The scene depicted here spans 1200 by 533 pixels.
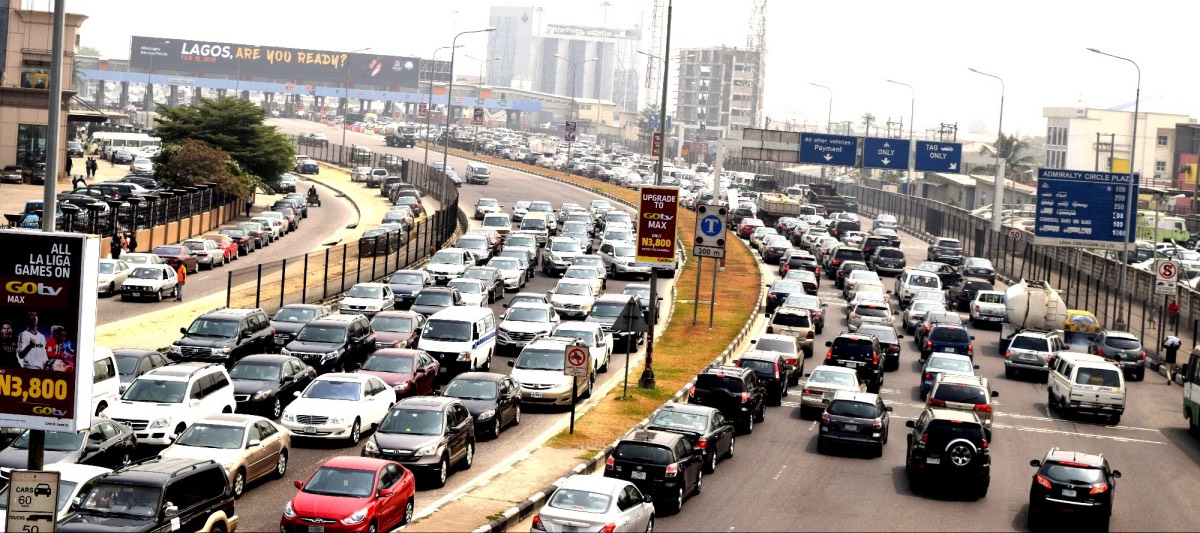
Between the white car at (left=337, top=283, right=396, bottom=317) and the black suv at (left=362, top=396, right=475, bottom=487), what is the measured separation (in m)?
16.5

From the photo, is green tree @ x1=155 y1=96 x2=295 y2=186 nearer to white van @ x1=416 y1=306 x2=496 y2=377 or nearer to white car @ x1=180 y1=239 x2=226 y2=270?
white car @ x1=180 y1=239 x2=226 y2=270

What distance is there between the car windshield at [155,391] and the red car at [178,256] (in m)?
26.1

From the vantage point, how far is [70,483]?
65.3 feet

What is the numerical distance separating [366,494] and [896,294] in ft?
140

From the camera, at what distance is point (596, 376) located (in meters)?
38.0

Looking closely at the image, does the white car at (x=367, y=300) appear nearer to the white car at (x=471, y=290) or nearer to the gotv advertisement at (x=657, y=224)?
the white car at (x=471, y=290)

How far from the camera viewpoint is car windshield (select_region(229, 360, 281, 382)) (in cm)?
2953

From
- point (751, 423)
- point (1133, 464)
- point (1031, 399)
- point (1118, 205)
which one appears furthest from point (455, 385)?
point (1118, 205)

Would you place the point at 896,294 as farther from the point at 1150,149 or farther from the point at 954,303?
Answer: the point at 1150,149

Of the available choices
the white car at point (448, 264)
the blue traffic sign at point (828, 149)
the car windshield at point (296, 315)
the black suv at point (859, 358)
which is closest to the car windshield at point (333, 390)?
the car windshield at point (296, 315)

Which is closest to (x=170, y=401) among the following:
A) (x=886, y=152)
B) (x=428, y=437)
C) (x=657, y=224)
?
(x=428, y=437)

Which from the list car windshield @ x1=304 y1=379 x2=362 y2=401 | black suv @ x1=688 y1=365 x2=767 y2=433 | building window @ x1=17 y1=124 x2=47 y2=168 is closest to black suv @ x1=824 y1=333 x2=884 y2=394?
black suv @ x1=688 y1=365 x2=767 y2=433

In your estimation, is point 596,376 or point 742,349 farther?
point 742,349

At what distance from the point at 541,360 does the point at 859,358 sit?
31.5 feet
